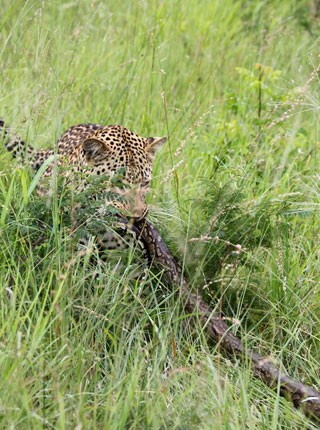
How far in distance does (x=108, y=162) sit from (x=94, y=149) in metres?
0.10

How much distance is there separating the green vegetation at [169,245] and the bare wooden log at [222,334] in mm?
57

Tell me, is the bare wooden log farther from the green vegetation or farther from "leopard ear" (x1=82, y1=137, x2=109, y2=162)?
"leopard ear" (x1=82, y1=137, x2=109, y2=162)

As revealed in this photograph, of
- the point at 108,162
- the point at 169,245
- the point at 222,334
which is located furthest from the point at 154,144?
the point at 222,334

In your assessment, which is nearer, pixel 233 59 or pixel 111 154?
pixel 111 154

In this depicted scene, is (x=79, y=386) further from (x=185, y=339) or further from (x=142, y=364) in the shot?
(x=185, y=339)

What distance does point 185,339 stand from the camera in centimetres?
403

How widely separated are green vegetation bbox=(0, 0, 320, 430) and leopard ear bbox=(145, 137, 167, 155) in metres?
0.18

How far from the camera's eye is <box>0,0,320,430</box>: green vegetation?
10.8 ft

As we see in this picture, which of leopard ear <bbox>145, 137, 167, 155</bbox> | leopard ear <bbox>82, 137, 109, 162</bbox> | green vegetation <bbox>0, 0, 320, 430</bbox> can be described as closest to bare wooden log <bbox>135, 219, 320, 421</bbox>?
green vegetation <bbox>0, 0, 320, 430</bbox>

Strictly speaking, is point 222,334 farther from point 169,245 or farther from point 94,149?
point 94,149

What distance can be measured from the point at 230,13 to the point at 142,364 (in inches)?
185

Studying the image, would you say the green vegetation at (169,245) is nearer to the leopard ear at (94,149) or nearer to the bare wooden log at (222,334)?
the bare wooden log at (222,334)

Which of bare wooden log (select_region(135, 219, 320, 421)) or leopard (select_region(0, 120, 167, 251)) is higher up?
leopard (select_region(0, 120, 167, 251))

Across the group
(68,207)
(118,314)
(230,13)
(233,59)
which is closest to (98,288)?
(118,314)
